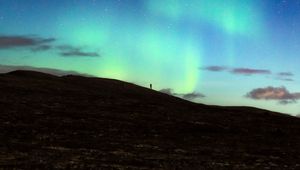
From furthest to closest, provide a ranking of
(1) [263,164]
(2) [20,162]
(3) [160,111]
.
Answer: (3) [160,111]
(1) [263,164]
(2) [20,162]

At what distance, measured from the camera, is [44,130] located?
44.5 m

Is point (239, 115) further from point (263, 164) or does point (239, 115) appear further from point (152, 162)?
point (152, 162)

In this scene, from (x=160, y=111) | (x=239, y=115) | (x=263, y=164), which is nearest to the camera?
(x=263, y=164)

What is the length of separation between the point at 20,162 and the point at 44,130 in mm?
13867

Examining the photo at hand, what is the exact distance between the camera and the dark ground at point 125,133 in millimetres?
34312

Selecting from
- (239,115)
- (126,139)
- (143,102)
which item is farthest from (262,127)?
(126,139)

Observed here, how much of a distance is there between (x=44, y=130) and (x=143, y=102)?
92.4 ft

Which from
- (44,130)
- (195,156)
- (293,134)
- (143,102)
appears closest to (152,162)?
(195,156)

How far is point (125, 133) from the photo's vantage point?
1855 inches

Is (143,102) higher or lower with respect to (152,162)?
higher

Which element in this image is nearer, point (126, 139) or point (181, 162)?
point (181, 162)

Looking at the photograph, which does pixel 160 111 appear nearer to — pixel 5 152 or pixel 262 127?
pixel 262 127

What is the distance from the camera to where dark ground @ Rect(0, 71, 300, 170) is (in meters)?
34.3

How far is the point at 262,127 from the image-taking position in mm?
60906
